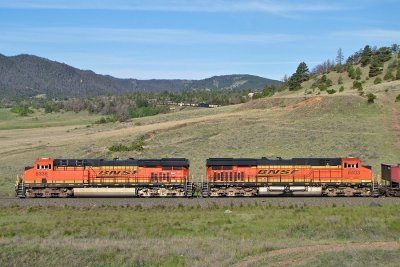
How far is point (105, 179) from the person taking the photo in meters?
40.6

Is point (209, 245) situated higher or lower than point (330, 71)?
lower

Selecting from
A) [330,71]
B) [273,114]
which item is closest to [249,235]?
[273,114]

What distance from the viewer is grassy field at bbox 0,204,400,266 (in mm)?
18828

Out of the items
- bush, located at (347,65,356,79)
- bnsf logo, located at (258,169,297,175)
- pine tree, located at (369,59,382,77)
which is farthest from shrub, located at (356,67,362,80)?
bnsf logo, located at (258,169,297,175)

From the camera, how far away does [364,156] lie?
54625 mm

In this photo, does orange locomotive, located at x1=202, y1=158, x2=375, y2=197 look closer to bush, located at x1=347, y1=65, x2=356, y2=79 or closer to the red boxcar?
the red boxcar

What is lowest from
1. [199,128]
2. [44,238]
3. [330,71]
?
[44,238]

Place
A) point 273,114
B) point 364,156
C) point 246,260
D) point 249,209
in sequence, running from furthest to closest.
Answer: point 273,114, point 364,156, point 249,209, point 246,260

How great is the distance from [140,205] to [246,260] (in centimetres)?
1715

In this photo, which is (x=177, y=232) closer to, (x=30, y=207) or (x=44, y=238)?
(x=44, y=238)

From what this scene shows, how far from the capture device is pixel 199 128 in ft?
253

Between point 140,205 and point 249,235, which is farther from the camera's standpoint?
point 140,205

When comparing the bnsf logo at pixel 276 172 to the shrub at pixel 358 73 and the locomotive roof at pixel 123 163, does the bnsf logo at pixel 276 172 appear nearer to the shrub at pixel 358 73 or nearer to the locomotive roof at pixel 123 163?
the locomotive roof at pixel 123 163

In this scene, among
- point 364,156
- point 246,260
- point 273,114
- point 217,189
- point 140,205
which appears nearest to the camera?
point 246,260
